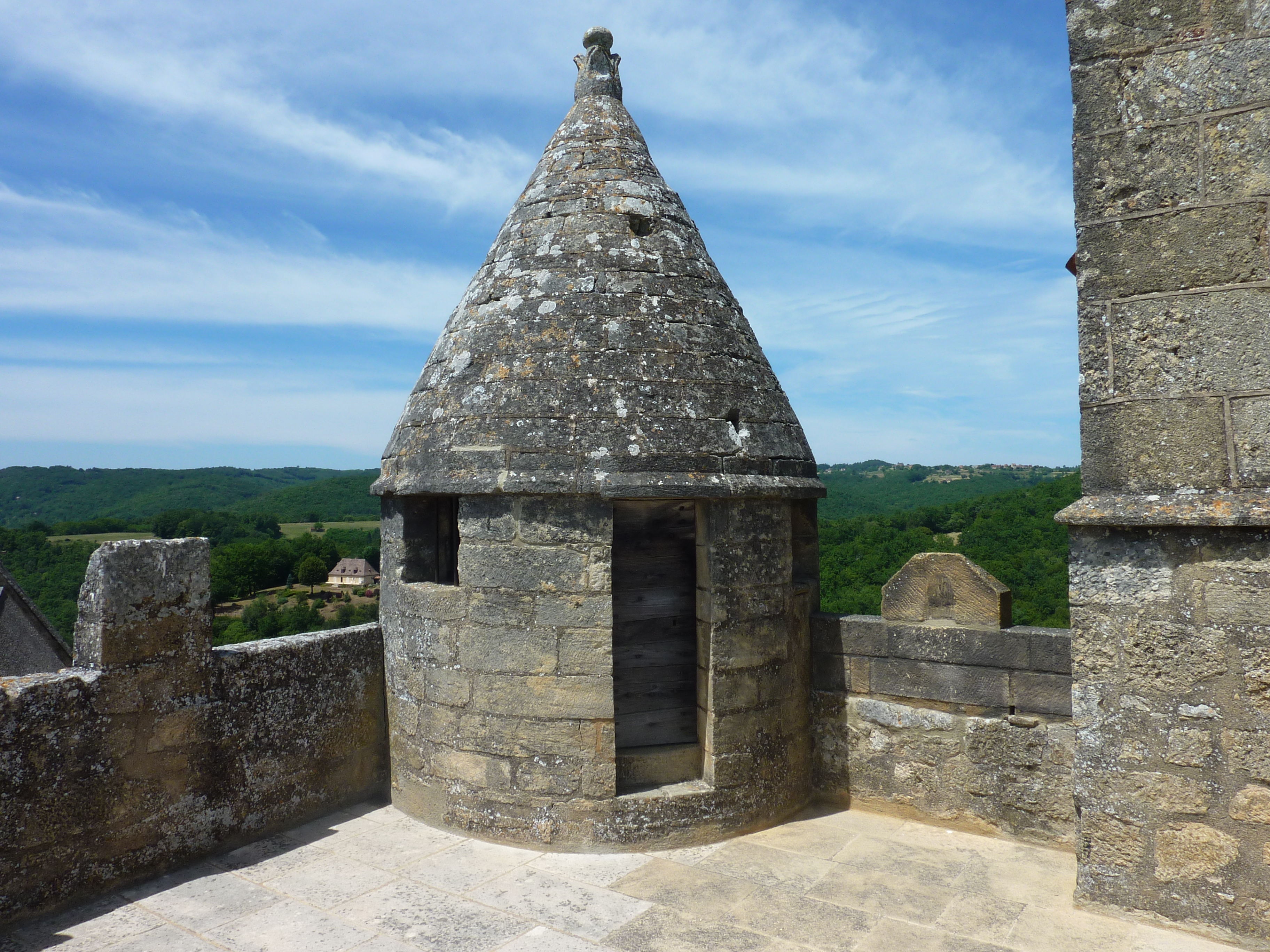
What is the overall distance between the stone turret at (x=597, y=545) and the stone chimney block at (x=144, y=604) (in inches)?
39.0

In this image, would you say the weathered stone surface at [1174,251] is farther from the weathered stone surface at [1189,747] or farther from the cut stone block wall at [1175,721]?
the weathered stone surface at [1189,747]

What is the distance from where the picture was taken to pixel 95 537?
28641mm

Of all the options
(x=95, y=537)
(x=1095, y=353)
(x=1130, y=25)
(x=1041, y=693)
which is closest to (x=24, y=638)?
(x=1041, y=693)

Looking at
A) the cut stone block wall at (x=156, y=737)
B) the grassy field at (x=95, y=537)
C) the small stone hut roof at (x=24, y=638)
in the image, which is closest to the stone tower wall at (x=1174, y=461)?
the cut stone block wall at (x=156, y=737)

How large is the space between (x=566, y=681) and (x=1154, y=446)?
9.02ft

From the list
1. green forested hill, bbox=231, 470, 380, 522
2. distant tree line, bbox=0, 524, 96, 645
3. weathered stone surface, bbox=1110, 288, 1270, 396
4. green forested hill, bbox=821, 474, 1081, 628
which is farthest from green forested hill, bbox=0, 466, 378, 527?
weathered stone surface, bbox=1110, 288, 1270, 396

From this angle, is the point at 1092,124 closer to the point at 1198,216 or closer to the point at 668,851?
the point at 1198,216

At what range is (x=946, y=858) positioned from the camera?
4023mm

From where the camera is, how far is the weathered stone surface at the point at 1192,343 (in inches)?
119

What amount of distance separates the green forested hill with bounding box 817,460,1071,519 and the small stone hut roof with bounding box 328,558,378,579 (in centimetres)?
1241

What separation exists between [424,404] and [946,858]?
11.8 feet

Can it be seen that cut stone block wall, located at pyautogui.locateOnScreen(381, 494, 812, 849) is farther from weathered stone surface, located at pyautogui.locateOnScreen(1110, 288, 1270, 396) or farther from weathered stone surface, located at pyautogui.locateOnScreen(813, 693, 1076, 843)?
weathered stone surface, located at pyautogui.locateOnScreen(1110, 288, 1270, 396)

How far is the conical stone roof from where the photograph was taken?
410cm

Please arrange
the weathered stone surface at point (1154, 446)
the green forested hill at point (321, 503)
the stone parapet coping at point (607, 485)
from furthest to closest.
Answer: the green forested hill at point (321, 503)
the stone parapet coping at point (607, 485)
the weathered stone surface at point (1154, 446)
